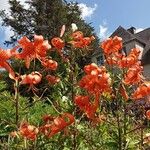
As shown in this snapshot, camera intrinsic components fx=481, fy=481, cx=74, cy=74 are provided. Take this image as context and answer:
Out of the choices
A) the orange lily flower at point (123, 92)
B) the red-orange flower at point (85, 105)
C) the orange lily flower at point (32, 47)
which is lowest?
the red-orange flower at point (85, 105)

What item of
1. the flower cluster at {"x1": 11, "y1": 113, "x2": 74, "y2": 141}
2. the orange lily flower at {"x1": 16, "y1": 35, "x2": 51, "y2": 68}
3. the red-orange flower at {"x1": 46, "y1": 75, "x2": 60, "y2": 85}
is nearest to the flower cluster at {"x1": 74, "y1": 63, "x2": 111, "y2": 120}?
the flower cluster at {"x1": 11, "y1": 113, "x2": 74, "y2": 141}

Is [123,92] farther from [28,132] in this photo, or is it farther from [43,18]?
[43,18]

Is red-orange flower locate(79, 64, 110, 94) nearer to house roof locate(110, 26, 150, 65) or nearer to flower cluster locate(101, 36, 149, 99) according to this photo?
flower cluster locate(101, 36, 149, 99)

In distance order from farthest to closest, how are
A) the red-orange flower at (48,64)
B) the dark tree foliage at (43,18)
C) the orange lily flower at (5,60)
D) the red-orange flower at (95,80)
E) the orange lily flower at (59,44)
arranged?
the dark tree foliage at (43,18) < the orange lily flower at (59,44) < the red-orange flower at (48,64) < the orange lily flower at (5,60) < the red-orange flower at (95,80)

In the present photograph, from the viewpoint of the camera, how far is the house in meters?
43.4

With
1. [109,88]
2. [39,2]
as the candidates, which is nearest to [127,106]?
[109,88]

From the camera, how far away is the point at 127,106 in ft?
9.50

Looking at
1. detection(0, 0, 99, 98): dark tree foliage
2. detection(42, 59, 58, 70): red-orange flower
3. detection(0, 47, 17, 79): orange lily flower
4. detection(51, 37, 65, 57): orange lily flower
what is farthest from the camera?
detection(0, 0, 99, 98): dark tree foliage

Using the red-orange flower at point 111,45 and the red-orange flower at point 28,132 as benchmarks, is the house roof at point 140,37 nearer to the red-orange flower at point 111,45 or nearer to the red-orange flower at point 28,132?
the red-orange flower at point 111,45

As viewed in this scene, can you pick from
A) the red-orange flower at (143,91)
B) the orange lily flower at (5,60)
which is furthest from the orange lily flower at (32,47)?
the red-orange flower at (143,91)

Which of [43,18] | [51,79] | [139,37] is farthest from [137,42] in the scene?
[51,79]

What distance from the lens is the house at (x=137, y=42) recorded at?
1709 inches

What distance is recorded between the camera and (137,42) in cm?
4525

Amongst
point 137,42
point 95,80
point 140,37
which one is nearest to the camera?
point 95,80
